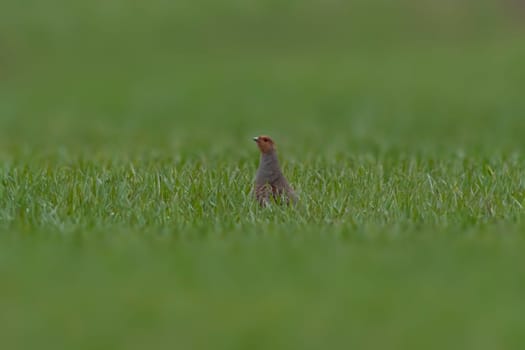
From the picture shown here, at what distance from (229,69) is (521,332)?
21570mm

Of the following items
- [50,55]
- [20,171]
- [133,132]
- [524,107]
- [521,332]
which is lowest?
[521,332]

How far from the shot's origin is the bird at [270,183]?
975 centimetres

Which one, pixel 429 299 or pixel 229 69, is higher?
pixel 229 69

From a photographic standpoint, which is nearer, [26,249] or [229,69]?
[26,249]

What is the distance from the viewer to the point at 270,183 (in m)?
9.91

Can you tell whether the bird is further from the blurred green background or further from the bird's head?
the blurred green background

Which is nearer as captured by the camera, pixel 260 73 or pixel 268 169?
pixel 268 169

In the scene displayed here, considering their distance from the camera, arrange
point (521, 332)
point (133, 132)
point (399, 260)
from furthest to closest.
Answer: point (133, 132) < point (399, 260) < point (521, 332)

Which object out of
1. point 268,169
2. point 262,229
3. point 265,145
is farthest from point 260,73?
point 262,229

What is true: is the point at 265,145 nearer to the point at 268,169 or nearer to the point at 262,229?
Result: the point at 268,169

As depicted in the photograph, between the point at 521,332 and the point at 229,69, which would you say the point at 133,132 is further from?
the point at 521,332

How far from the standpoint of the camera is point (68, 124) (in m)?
22.2

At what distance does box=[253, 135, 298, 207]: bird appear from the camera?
32.0ft

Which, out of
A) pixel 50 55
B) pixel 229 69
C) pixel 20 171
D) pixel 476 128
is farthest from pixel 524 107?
pixel 20 171
